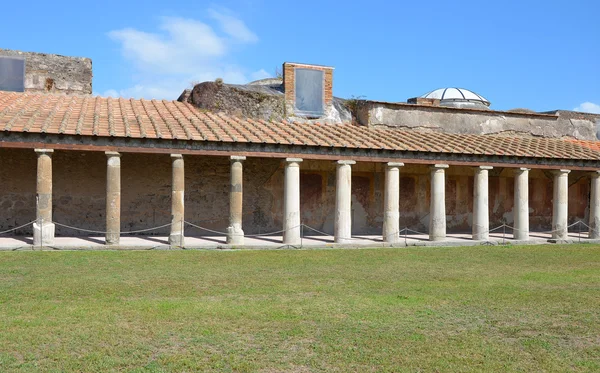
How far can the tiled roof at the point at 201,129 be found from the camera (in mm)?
13781

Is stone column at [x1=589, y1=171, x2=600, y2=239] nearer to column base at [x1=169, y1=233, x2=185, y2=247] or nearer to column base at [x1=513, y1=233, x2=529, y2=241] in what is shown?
column base at [x1=513, y1=233, x2=529, y2=241]

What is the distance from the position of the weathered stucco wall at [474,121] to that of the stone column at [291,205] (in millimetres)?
4666

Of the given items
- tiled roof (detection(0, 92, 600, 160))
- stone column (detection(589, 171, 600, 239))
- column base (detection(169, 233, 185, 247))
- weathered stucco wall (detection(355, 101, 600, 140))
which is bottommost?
column base (detection(169, 233, 185, 247))

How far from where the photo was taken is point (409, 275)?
10.6m

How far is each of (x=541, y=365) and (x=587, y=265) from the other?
298 inches

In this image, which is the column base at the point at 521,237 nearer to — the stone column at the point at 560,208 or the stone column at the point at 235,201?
the stone column at the point at 560,208

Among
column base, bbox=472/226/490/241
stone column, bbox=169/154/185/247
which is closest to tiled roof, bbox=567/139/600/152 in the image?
column base, bbox=472/226/490/241

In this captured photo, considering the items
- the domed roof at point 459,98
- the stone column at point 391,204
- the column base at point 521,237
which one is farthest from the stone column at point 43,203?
the domed roof at point 459,98

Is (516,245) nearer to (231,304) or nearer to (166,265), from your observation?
(166,265)

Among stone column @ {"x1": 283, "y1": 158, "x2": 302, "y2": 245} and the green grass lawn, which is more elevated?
stone column @ {"x1": 283, "y1": 158, "x2": 302, "y2": 245}

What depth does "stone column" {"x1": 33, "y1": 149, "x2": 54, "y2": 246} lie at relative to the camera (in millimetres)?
13047

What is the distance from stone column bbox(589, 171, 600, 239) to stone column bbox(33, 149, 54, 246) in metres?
14.0

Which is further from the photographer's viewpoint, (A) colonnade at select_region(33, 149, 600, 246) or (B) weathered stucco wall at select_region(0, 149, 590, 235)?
(B) weathered stucco wall at select_region(0, 149, 590, 235)

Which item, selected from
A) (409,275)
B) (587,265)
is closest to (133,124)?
(409,275)
